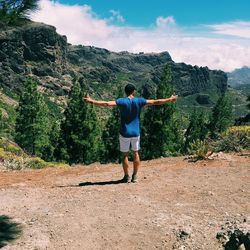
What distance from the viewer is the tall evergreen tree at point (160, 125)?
4191cm

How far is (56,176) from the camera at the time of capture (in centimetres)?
1273

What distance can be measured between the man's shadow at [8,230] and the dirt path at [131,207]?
13 cm

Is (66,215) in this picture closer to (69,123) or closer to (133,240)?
(133,240)

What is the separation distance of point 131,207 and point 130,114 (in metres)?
2.34

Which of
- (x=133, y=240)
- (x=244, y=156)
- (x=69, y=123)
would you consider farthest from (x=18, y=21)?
(x=69, y=123)

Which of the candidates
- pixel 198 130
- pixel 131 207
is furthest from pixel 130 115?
pixel 198 130

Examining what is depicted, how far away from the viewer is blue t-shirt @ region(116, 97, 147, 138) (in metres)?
10.2

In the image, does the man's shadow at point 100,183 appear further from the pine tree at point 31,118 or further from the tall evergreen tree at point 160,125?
the pine tree at point 31,118

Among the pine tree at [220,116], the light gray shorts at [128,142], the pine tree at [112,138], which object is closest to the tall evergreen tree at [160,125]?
the pine tree at [112,138]

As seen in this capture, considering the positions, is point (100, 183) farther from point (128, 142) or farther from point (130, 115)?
point (130, 115)

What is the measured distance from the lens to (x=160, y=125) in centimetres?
4253

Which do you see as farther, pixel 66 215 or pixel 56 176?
pixel 56 176

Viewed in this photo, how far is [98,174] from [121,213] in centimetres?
383

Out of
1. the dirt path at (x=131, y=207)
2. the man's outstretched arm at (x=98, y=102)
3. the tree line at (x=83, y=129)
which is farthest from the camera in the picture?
the tree line at (x=83, y=129)
